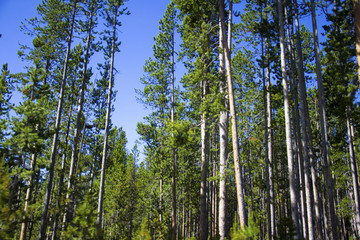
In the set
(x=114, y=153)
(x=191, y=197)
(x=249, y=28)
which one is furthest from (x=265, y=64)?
(x=114, y=153)

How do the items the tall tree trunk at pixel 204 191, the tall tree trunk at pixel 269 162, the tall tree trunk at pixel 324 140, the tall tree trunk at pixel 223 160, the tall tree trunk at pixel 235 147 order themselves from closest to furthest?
the tall tree trunk at pixel 235 147 → the tall tree trunk at pixel 223 160 → the tall tree trunk at pixel 324 140 → the tall tree trunk at pixel 204 191 → the tall tree trunk at pixel 269 162

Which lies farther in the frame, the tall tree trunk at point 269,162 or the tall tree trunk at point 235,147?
the tall tree trunk at point 269,162

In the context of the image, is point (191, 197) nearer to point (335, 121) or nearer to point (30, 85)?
point (335, 121)

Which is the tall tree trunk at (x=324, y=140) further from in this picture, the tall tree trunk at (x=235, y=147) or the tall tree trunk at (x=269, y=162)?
the tall tree trunk at (x=235, y=147)

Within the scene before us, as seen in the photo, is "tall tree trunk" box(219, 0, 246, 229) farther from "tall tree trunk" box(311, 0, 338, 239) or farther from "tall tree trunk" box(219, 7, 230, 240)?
"tall tree trunk" box(311, 0, 338, 239)

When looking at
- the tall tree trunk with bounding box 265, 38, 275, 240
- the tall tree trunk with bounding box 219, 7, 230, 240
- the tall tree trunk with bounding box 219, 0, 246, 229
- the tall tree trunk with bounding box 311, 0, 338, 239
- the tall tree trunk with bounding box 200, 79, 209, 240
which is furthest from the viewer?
the tall tree trunk with bounding box 265, 38, 275, 240

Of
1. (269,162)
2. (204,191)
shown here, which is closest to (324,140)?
(269,162)

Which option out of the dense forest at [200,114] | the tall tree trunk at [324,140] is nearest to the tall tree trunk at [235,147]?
the dense forest at [200,114]

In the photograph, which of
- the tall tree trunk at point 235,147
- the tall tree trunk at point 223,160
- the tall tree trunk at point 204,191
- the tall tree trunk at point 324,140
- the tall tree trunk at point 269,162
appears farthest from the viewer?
the tall tree trunk at point 269,162

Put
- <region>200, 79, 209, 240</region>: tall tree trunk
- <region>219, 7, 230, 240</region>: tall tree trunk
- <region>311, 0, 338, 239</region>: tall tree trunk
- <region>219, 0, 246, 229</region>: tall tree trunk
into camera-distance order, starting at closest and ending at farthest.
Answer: <region>219, 0, 246, 229</region>: tall tree trunk → <region>219, 7, 230, 240</region>: tall tree trunk → <region>311, 0, 338, 239</region>: tall tree trunk → <region>200, 79, 209, 240</region>: tall tree trunk

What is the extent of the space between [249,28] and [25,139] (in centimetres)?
1179

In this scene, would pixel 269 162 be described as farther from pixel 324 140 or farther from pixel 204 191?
pixel 204 191

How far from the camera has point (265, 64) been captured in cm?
1341

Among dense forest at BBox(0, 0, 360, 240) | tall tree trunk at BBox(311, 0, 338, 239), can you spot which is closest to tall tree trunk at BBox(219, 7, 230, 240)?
dense forest at BBox(0, 0, 360, 240)
